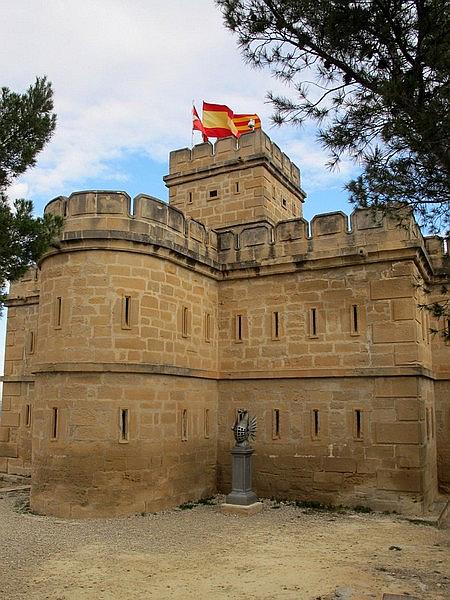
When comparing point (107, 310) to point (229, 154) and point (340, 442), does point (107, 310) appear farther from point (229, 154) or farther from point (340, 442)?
point (229, 154)

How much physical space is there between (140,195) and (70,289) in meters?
2.55

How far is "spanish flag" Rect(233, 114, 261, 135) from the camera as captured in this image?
1841 cm

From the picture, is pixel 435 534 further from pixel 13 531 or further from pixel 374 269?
pixel 13 531

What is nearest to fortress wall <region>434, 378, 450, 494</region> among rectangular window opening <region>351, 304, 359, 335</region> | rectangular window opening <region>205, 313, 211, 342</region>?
rectangular window opening <region>351, 304, 359, 335</region>

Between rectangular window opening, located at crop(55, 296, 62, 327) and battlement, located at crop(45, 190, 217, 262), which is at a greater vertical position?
battlement, located at crop(45, 190, 217, 262)

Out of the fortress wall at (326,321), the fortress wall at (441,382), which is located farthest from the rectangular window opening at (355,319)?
the fortress wall at (441,382)

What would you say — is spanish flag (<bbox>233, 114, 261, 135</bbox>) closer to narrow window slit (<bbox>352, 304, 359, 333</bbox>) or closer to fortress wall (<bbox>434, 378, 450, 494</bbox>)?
narrow window slit (<bbox>352, 304, 359, 333</bbox>)

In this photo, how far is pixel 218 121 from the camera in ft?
60.2

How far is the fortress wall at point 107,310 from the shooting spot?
453 inches

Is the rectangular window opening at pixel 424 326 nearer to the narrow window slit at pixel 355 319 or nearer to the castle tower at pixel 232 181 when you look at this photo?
the narrow window slit at pixel 355 319

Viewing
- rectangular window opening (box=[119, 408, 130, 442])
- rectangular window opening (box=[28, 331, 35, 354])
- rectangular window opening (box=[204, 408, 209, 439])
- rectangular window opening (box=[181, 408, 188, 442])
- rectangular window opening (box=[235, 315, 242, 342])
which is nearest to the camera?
rectangular window opening (box=[119, 408, 130, 442])

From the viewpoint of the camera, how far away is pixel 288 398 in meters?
13.4

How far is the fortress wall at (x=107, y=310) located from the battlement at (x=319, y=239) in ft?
8.25

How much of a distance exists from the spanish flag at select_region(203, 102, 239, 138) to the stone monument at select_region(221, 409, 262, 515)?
31.8 feet
